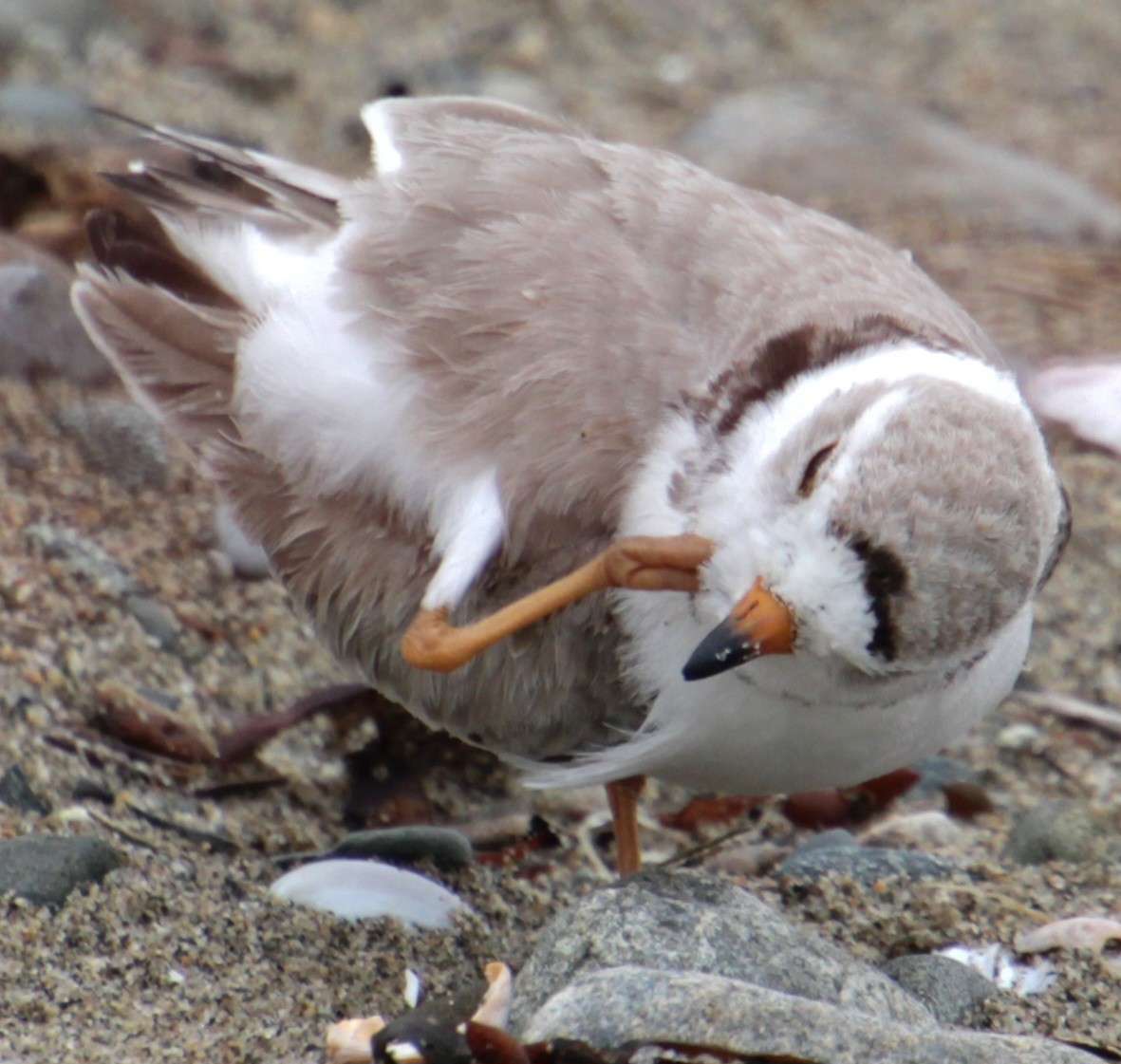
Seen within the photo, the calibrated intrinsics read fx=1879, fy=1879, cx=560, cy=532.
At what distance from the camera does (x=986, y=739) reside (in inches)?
174

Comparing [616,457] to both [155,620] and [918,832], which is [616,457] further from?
[155,620]

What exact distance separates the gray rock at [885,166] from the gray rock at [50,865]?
3.86 meters

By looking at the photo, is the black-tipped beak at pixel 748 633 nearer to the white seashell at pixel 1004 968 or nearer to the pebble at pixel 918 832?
the white seashell at pixel 1004 968

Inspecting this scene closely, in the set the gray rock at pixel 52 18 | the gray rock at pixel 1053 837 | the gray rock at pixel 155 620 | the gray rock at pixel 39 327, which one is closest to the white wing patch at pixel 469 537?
the gray rock at pixel 155 620

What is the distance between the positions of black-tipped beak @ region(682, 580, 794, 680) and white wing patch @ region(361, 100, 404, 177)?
57.6 inches

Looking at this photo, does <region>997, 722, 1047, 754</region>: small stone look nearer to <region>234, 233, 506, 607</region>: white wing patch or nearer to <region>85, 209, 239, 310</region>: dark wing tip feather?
<region>234, 233, 506, 607</region>: white wing patch

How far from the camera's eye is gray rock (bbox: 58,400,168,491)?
15.5 feet

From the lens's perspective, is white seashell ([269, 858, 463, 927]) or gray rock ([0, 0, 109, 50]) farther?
gray rock ([0, 0, 109, 50])

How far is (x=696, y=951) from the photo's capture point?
112 inches

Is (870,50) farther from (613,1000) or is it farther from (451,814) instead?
(613,1000)

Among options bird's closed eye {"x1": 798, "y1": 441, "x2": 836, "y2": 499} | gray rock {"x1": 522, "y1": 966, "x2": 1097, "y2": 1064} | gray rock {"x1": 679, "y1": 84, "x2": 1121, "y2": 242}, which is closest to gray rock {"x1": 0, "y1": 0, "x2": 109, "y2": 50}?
gray rock {"x1": 679, "y1": 84, "x2": 1121, "y2": 242}

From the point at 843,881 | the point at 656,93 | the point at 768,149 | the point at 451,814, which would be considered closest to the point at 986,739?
the point at 843,881

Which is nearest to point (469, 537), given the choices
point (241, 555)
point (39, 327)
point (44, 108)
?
point (241, 555)

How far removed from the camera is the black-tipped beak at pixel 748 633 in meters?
2.69
